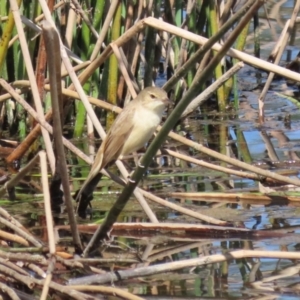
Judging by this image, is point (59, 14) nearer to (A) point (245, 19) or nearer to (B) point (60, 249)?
(B) point (60, 249)

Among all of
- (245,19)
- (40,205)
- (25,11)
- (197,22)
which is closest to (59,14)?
(25,11)

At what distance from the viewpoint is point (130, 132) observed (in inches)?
225

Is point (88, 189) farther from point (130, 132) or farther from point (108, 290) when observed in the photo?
point (108, 290)

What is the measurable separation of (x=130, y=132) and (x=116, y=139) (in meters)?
0.12

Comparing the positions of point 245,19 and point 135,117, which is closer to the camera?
point 245,19

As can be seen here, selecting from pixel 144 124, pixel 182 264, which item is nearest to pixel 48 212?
pixel 182 264

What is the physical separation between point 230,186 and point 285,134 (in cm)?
178

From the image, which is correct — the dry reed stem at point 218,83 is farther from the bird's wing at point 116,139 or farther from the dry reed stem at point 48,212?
the dry reed stem at point 48,212

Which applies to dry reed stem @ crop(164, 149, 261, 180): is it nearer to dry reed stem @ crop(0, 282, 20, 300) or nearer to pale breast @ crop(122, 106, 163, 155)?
pale breast @ crop(122, 106, 163, 155)

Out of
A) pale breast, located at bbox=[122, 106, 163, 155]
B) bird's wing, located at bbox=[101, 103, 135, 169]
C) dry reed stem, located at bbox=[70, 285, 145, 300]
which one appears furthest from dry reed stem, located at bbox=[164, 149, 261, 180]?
dry reed stem, located at bbox=[70, 285, 145, 300]

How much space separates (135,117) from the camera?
5.69 meters

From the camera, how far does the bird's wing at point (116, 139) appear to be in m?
5.63

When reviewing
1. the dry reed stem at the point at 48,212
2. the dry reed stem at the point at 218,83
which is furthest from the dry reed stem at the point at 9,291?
the dry reed stem at the point at 218,83

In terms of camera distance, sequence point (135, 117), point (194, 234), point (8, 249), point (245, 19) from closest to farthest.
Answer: point (245, 19) → point (8, 249) → point (194, 234) → point (135, 117)
